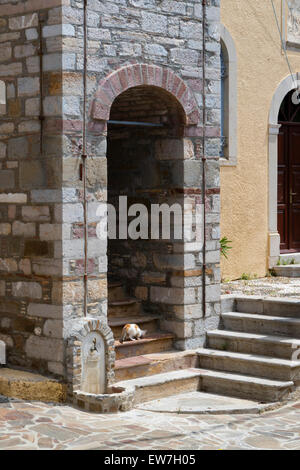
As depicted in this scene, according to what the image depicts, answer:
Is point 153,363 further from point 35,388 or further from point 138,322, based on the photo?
point 35,388

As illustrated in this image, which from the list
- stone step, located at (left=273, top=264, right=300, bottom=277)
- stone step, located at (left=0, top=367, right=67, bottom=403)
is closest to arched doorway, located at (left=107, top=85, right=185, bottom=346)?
stone step, located at (left=0, top=367, right=67, bottom=403)

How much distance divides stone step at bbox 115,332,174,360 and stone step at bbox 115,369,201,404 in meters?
0.31

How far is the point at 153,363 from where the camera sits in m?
7.93

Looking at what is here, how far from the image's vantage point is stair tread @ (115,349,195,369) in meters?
7.75

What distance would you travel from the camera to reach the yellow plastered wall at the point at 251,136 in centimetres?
1066

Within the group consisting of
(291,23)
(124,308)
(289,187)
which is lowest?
(124,308)

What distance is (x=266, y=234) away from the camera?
11297 mm

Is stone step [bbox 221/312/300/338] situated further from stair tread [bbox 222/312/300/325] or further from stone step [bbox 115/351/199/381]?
stone step [bbox 115/351/199/381]

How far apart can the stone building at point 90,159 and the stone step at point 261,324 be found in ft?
0.58

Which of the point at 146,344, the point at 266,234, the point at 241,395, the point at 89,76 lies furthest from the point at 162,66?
the point at 266,234

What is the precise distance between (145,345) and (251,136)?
3.94 meters

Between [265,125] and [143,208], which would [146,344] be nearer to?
[143,208]

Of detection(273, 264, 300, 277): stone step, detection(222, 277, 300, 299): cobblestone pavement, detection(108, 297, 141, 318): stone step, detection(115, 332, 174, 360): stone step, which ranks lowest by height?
detection(115, 332, 174, 360): stone step

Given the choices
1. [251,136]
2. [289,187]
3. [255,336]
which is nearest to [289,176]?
[289,187]
